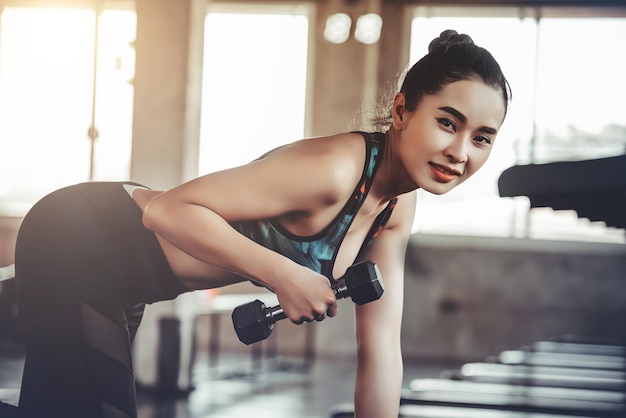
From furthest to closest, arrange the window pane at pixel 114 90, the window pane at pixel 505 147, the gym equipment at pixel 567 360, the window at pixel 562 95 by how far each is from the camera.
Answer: the window at pixel 562 95 → the window pane at pixel 505 147 → the gym equipment at pixel 567 360 → the window pane at pixel 114 90

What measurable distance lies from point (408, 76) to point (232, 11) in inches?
29.7

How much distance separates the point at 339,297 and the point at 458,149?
0.74 feet

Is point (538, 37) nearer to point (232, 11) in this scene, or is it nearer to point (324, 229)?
point (232, 11)

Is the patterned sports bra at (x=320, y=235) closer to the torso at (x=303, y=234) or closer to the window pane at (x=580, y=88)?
the torso at (x=303, y=234)

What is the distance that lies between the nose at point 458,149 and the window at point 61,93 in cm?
60

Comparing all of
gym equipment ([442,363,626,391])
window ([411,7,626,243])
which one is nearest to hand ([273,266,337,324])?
gym equipment ([442,363,626,391])

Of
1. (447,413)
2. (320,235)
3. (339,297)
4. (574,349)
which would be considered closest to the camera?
(339,297)

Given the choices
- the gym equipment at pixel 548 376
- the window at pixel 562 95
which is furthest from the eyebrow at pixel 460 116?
the window at pixel 562 95

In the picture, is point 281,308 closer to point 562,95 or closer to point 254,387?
point 254,387

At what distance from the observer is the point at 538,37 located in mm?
4094

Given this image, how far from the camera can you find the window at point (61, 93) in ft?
4.80

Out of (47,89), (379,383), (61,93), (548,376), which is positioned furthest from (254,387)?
(379,383)

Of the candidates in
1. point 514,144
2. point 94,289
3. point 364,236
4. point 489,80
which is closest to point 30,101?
point 94,289

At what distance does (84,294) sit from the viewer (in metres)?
0.98
